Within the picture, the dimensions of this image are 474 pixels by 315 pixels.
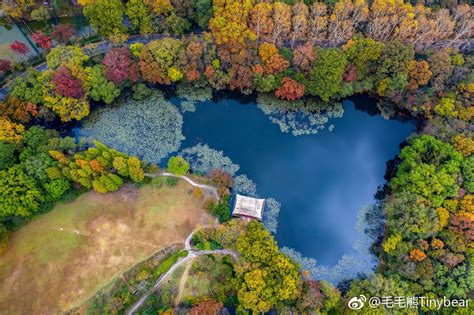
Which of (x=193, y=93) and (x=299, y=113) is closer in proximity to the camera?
(x=299, y=113)


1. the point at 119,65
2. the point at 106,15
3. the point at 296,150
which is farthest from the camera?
the point at 296,150

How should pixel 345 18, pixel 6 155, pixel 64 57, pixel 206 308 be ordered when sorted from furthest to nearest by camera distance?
pixel 345 18
pixel 64 57
pixel 6 155
pixel 206 308

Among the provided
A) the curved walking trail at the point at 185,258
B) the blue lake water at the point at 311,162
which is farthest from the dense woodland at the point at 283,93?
the blue lake water at the point at 311,162

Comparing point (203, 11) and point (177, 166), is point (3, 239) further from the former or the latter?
point (203, 11)

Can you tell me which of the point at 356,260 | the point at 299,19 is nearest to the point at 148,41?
the point at 299,19

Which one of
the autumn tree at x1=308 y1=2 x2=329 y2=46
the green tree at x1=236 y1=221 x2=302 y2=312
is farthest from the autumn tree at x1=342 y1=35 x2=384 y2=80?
the green tree at x1=236 y1=221 x2=302 y2=312

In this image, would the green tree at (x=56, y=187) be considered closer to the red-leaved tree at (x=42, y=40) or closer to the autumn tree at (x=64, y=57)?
the autumn tree at (x=64, y=57)
